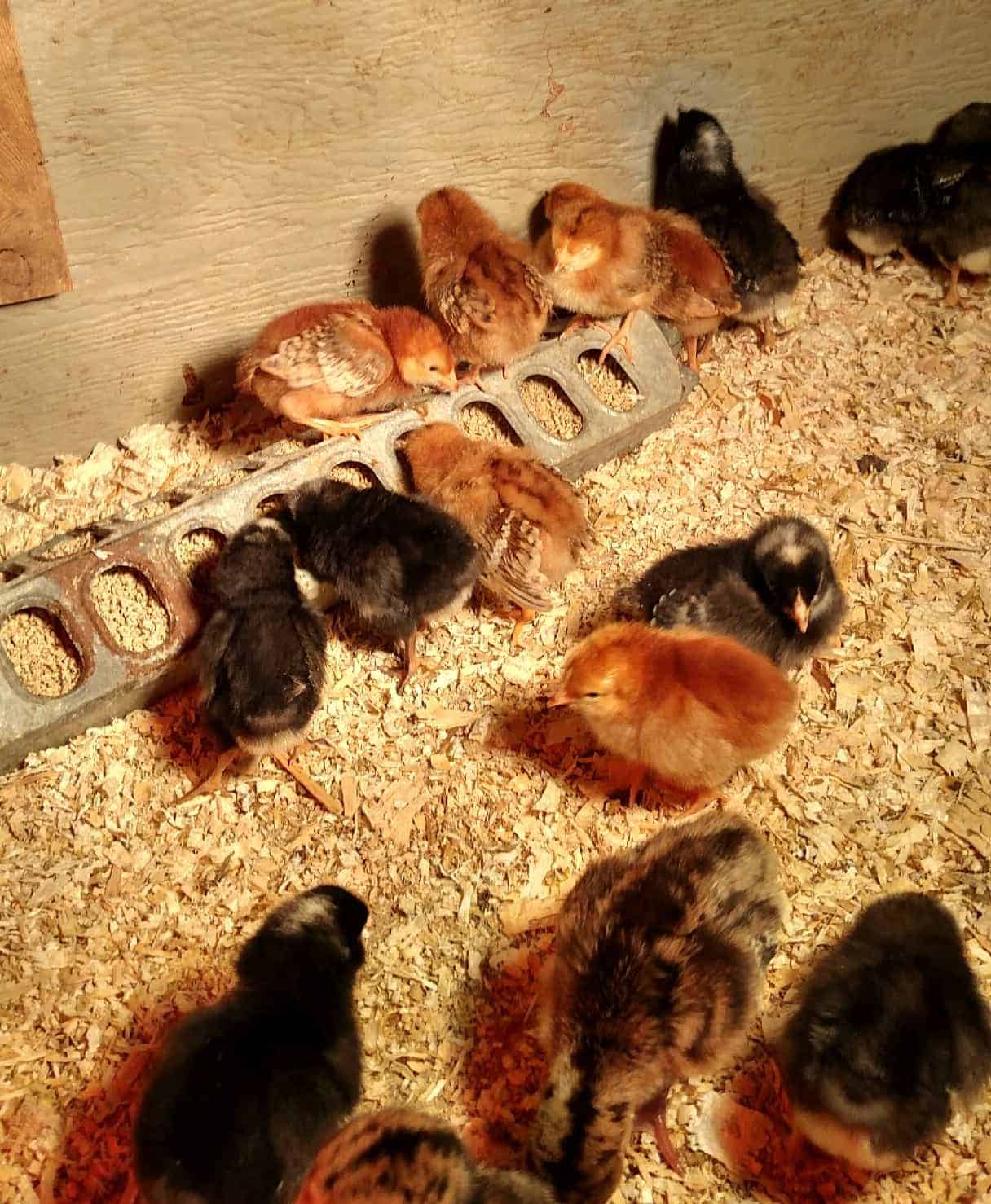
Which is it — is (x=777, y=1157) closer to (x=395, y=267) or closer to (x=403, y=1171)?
(x=403, y=1171)

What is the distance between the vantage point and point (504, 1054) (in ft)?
6.92

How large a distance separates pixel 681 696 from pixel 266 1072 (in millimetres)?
1065

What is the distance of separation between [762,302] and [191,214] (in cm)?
180

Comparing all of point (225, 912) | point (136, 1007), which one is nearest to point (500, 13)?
point (225, 912)

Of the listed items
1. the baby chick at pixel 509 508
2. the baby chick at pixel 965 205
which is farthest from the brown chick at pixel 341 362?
the baby chick at pixel 965 205

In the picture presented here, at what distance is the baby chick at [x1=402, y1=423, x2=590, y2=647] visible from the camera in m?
2.69

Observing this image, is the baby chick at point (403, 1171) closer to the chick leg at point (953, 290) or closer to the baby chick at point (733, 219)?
the baby chick at point (733, 219)

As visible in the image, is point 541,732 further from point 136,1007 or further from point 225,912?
point 136,1007

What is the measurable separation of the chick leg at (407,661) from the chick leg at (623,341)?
1174 millimetres

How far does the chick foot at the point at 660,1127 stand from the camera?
1944 mm

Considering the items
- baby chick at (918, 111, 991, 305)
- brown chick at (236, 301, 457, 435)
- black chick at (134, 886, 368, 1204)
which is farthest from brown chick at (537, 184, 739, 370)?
black chick at (134, 886, 368, 1204)

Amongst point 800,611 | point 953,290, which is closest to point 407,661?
point 800,611

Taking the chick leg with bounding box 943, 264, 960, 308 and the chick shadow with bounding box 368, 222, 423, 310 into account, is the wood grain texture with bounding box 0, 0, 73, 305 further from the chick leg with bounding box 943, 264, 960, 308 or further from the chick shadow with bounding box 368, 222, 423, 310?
the chick leg with bounding box 943, 264, 960, 308

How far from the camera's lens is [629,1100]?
1729mm
